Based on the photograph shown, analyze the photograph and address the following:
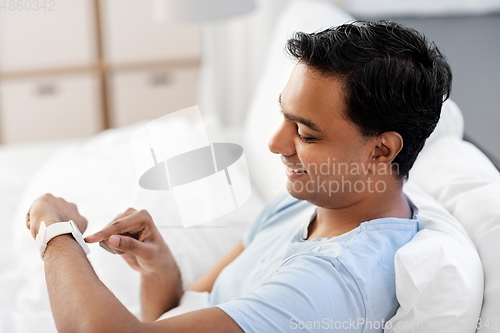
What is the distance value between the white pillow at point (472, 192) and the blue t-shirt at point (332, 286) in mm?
97

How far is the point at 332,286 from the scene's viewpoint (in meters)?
0.70

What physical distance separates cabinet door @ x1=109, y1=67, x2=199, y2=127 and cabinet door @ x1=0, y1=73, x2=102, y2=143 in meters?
0.11

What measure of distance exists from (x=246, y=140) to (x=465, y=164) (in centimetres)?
87

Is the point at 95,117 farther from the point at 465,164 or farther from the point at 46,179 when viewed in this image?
the point at 465,164

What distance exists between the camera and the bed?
72 centimetres

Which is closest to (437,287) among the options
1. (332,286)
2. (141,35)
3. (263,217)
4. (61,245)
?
(332,286)

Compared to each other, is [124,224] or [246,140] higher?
→ [124,224]

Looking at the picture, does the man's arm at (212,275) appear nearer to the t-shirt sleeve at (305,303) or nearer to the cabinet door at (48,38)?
the t-shirt sleeve at (305,303)

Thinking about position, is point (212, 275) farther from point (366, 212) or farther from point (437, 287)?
point (437, 287)

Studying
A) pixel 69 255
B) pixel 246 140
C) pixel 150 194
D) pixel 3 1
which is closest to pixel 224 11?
pixel 246 140

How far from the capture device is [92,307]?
628mm

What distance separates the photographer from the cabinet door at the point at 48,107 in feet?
8.54

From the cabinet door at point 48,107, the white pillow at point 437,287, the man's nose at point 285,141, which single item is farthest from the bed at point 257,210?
the cabinet door at point 48,107

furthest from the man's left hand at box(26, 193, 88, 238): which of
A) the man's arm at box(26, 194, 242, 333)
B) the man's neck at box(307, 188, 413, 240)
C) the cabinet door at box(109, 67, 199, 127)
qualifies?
the cabinet door at box(109, 67, 199, 127)
